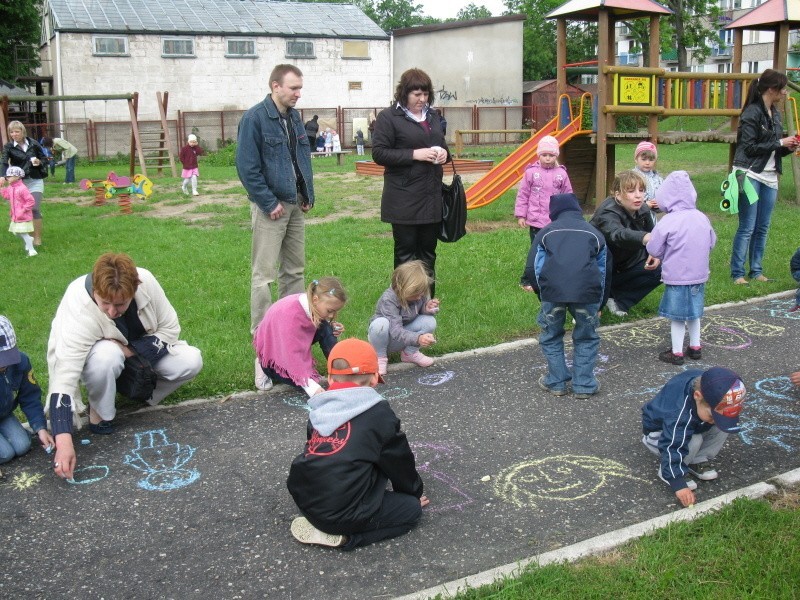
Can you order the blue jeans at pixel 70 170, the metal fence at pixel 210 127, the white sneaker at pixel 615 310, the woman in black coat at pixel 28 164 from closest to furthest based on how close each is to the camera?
the white sneaker at pixel 615 310, the woman in black coat at pixel 28 164, the blue jeans at pixel 70 170, the metal fence at pixel 210 127

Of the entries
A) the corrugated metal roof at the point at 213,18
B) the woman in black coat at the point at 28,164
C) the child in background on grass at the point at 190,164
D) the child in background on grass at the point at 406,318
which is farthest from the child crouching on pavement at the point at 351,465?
the corrugated metal roof at the point at 213,18

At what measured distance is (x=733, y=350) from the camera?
6008 mm

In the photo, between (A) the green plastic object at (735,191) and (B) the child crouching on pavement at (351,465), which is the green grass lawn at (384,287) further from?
(A) the green plastic object at (735,191)

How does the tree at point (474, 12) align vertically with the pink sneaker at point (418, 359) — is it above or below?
above

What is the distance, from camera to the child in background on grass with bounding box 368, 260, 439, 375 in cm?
541

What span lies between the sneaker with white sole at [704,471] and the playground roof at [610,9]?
1007 cm

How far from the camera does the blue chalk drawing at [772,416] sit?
446cm

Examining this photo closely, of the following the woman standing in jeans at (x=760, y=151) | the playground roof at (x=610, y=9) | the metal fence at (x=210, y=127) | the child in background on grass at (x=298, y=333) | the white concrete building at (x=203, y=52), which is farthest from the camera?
the white concrete building at (x=203, y=52)

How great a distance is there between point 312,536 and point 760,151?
5.84 m

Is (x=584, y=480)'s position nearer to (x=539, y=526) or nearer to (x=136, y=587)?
(x=539, y=526)

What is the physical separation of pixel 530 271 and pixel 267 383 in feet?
6.00

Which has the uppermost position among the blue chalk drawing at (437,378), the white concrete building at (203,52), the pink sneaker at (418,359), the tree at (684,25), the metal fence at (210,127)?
the tree at (684,25)

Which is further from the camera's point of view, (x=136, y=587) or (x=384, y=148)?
(x=384, y=148)

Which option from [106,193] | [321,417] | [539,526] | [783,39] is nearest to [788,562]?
[539,526]
